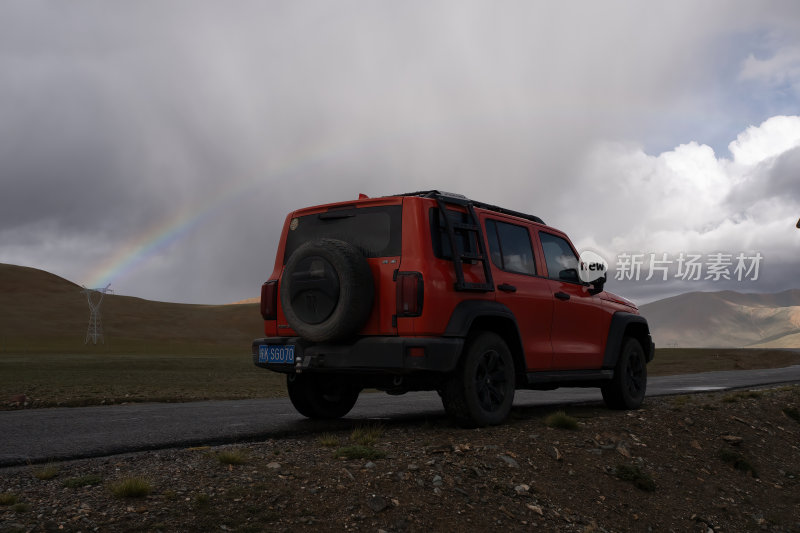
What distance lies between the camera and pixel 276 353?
7.20 m

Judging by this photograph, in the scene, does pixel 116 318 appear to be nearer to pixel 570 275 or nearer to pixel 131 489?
pixel 570 275

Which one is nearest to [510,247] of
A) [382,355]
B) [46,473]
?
[382,355]

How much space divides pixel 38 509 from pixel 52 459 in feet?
6.30

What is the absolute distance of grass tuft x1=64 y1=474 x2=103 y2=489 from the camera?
4.55 meters

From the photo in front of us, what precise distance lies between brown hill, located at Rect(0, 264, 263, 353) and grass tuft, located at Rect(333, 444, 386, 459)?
9454 cm

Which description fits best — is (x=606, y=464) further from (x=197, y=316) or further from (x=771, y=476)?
(x=197, y=316)

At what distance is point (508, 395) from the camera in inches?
282

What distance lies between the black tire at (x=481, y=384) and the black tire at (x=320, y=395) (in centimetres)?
181

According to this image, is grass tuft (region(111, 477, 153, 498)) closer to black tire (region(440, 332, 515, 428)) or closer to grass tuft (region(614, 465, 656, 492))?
black tire (region(440, 332, 515, 428))

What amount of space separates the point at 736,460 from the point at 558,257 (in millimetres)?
2952

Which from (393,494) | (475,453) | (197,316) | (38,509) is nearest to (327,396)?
(475,453)

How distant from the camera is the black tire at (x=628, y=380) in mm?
9250

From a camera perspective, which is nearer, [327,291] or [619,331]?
[327,291]

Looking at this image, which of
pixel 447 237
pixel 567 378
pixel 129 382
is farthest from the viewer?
pixel 129 382
